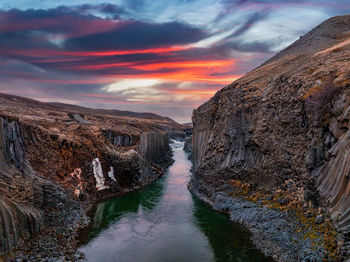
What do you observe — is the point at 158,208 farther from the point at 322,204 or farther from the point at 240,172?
the point at 322,204

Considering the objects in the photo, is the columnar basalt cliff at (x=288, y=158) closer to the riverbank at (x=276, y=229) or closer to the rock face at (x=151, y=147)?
the riverbank at (x=276, y=229)

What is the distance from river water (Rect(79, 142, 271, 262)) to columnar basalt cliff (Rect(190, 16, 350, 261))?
84.8 inches

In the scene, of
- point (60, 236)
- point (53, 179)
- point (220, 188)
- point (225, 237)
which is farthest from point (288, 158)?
point (53, 179)

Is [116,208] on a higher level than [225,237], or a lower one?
lower

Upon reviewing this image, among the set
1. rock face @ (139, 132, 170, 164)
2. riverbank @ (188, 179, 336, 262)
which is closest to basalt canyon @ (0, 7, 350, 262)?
riverbank @ (188, 179, 336, 262)

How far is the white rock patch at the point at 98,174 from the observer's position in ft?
150

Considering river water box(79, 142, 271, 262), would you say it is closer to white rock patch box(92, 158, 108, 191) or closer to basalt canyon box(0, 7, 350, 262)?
basalt canyon box(0, 7, 350, 262)

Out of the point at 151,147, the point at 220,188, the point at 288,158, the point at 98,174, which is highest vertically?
the point at 288,158

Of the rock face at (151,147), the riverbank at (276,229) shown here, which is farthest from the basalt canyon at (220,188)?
the rock face at (151,147)

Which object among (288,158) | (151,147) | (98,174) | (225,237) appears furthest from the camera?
(151,147)

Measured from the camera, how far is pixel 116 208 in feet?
133

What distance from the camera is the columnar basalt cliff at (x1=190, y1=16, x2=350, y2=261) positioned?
2355 cm

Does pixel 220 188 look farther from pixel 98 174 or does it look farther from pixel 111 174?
pixel 98 174

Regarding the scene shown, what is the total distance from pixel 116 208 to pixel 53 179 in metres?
9.00
